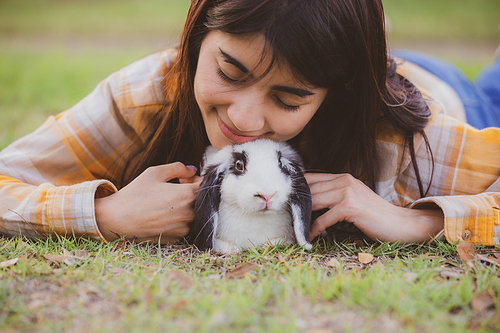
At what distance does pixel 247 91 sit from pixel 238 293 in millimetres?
964

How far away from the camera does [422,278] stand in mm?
1673

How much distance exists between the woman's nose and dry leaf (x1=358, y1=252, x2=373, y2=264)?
0.85m

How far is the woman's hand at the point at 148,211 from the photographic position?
6.90 feet

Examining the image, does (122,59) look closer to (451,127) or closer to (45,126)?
(45,126)

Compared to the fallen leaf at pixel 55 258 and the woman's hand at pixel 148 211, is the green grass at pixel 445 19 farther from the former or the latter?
the fallen leaf at pixel 55 258

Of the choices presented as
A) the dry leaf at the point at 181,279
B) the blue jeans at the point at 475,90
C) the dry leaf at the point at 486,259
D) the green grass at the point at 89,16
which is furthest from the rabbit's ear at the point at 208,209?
the green grass at the point at 89,16

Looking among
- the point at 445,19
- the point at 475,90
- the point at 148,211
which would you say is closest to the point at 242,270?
the point at 148,211

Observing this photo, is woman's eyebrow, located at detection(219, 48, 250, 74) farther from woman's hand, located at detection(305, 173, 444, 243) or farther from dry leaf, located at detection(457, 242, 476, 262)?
dry leaf, located at detection(457, 242, 476, 262)

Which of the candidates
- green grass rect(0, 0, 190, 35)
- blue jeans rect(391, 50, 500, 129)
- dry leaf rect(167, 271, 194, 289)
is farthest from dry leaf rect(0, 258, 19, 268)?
green grass rect(0, 0, 190, 35)

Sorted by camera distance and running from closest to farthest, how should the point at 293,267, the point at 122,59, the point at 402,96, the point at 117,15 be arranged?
1. the point at 293,267
2. the point at 402,96
3. the point at 122,59
4. the point at 117,15

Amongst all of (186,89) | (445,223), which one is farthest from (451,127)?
(186,89)

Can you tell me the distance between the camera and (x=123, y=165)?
8.84 ft

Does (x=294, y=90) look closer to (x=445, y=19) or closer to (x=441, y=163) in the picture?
(x=441, y=163)

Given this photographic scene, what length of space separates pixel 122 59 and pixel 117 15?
7.18 m
